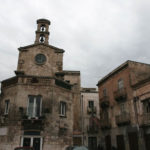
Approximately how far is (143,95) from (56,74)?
36.7ft

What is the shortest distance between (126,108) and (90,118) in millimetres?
12121

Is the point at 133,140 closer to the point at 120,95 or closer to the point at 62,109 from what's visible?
the point at 120,95

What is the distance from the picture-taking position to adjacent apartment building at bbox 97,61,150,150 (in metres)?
20.5

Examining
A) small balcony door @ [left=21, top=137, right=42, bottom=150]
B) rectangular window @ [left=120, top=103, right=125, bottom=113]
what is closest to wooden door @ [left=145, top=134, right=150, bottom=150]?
rectangular window @ [left=120, top=103, right=125, bottom=113]

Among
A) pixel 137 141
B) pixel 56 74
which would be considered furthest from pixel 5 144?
pixel 137 141

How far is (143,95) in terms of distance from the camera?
2088cm

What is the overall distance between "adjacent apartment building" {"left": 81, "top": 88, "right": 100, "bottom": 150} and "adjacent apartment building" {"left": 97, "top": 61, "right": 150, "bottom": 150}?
131 inches

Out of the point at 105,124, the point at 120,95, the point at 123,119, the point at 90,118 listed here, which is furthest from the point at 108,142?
the point at 120,95

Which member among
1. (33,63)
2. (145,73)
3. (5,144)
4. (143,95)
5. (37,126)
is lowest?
(5,144)

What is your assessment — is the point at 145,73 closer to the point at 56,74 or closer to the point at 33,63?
the point at 56,74

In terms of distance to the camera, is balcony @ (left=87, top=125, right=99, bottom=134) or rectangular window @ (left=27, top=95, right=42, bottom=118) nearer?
rectangular window @ (left=27, top=95, right=42, bottom=118)

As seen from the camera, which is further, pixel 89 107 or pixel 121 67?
pixel 89 107

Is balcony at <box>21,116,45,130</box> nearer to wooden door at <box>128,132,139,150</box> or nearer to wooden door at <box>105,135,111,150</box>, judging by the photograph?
wooden door at <box>128,132,139,150</box>

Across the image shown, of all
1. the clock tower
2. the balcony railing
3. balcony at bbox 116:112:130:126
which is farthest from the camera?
the clock tower
